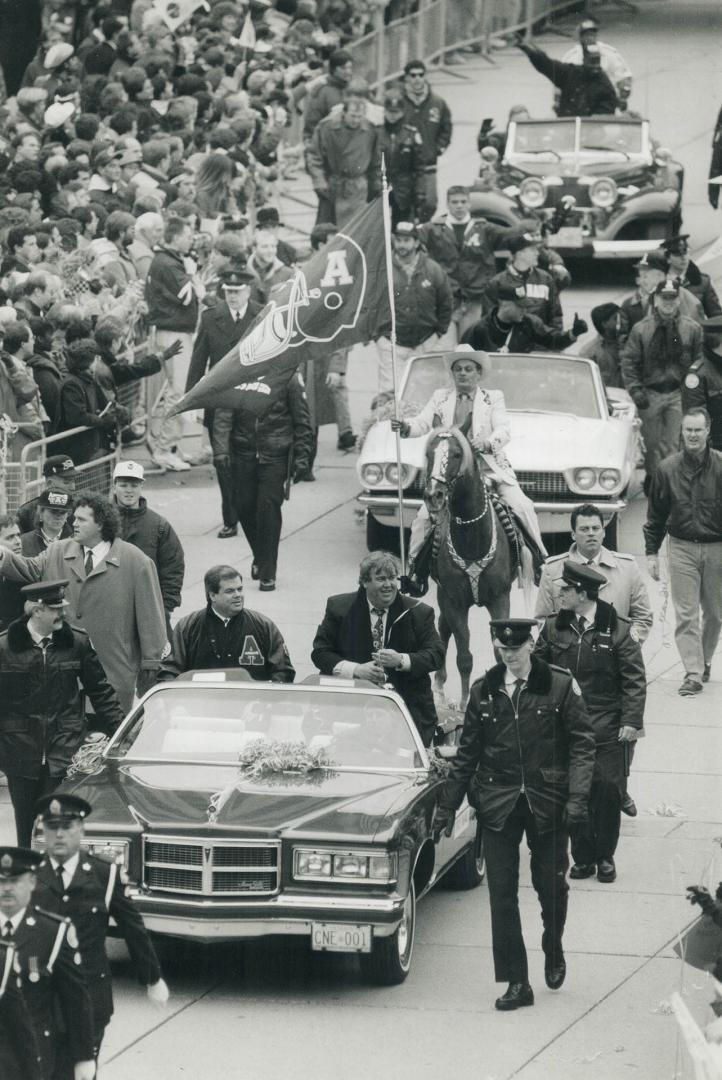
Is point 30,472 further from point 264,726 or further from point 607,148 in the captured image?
point 607,148

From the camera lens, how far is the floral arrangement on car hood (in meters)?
10.2

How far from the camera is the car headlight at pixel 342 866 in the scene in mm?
9461

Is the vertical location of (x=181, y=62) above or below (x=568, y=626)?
below

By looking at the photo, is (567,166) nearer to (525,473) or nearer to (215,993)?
(525,473)

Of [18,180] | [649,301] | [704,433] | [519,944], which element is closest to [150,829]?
[519,944]

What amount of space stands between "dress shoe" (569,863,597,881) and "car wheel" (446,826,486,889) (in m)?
0.48

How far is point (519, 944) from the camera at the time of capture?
959 centimetres

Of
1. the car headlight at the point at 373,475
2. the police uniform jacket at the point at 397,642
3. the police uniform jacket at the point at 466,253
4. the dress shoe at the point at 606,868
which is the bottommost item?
the police uniform jacket at the point at 466,253

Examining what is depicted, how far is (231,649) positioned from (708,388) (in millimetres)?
6925

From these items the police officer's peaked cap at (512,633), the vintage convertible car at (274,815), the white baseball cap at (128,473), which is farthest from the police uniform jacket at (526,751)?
the white baseball cap at (128,473)

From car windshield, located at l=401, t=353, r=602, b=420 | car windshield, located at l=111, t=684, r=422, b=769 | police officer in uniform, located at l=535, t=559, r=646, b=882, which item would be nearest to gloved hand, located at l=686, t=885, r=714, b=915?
car windshield, located at l=111, t=684, r=422, b=769

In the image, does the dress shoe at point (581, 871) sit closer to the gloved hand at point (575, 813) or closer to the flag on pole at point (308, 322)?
the gloved hand at point (575, 813)

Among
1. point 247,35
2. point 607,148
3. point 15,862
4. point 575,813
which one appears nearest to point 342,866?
point 575,813

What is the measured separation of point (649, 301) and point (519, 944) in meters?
10.1
